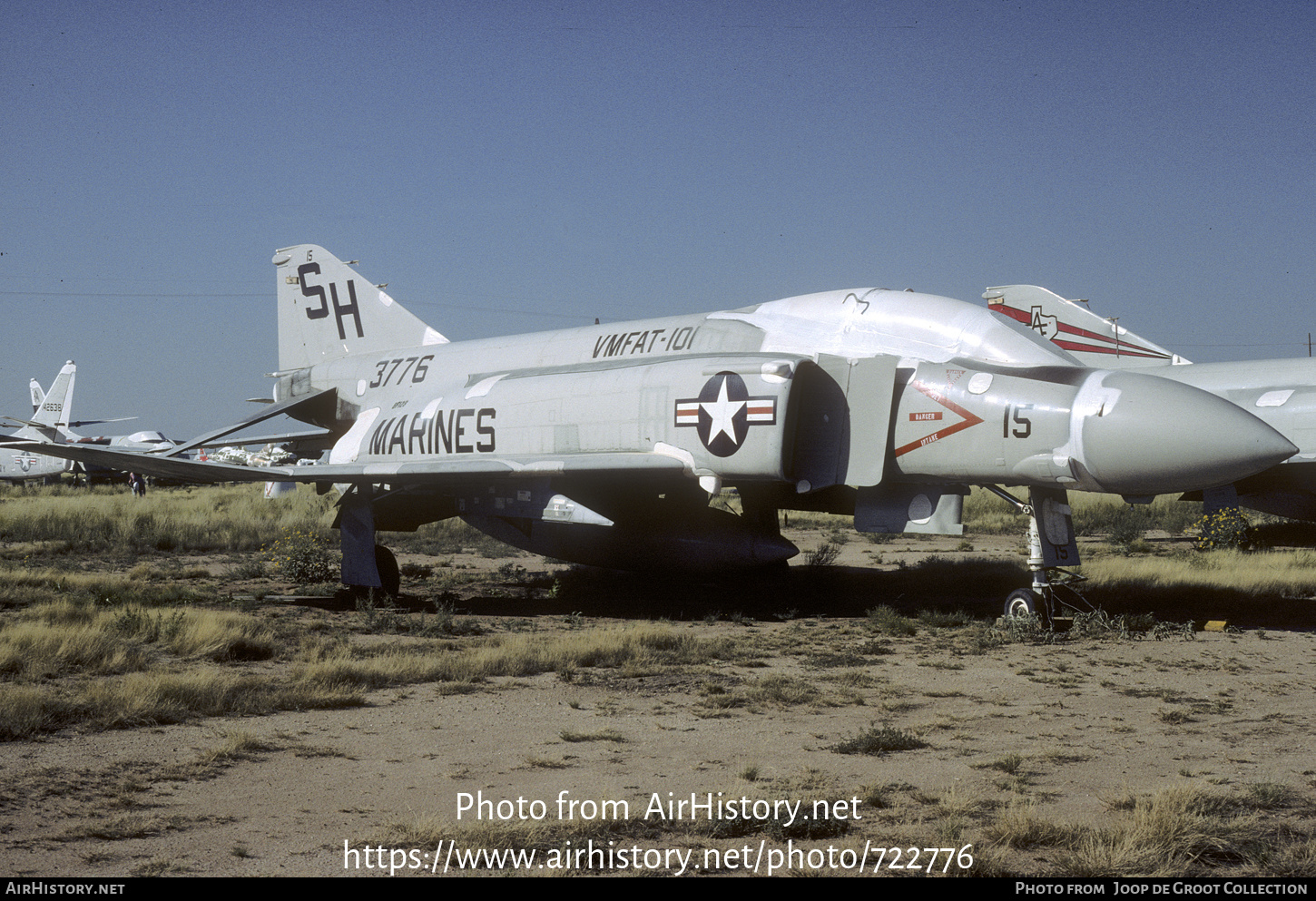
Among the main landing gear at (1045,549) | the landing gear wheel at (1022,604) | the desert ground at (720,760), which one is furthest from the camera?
the landing gear wheel at (1022,604)

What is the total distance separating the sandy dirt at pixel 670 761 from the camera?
15.9 ft

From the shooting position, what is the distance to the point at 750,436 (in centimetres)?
1135

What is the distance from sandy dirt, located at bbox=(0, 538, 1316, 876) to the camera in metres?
4.83

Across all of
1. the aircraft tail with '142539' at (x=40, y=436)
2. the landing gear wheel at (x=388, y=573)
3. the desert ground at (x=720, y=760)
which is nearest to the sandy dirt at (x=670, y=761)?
the desert ground at (x=720, y=760)

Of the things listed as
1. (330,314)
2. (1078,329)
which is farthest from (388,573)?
(1078,329)

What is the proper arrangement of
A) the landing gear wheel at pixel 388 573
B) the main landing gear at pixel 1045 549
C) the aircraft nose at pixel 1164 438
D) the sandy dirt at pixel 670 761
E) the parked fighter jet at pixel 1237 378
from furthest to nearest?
the landing gear wheel at pixel 388 573
the parked fighter jet at pixel 1237 378
the main landing gear at pixel 1045 549
the aircraft nose at pixel 1164 438
the sandy dirt at pixel 670 761

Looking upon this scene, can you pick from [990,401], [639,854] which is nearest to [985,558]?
[990,401]

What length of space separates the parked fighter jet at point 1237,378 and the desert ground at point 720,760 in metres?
3.24

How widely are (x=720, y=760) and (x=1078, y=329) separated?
14.7m

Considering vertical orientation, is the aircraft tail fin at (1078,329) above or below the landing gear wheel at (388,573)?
above

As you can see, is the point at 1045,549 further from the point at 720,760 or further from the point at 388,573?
the point at 388,573

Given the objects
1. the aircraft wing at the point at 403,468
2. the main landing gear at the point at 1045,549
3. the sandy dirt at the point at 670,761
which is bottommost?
the sandy dirt at the point at 670,761

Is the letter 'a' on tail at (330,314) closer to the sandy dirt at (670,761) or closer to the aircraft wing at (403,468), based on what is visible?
the aircraft wing at (403,468)

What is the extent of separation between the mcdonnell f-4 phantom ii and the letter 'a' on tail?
1436 millimetres
